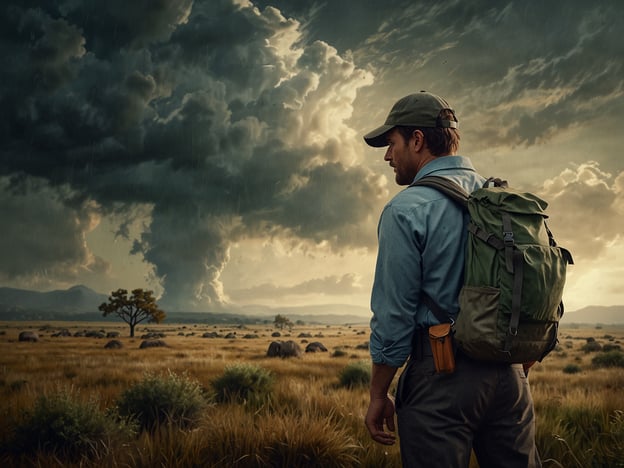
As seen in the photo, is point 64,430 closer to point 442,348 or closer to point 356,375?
point 442,348

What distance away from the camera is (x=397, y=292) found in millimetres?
2520

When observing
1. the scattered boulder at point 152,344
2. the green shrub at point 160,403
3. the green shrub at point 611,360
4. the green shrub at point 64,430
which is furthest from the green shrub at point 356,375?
the scattered boulder at point 152,344

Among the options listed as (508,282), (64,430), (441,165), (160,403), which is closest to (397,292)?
(508,282)

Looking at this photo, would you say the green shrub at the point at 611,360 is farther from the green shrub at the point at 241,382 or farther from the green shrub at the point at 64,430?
the green shrub at the point at 64,430

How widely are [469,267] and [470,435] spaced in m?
0.94

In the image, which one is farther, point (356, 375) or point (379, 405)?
point (356, 375)

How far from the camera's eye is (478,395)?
2.43m

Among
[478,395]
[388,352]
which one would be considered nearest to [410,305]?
[388,352]

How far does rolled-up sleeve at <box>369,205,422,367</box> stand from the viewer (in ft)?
8.18

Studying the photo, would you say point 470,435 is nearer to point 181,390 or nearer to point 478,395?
point 478,395

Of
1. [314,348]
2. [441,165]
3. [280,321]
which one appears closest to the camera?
[441,165]

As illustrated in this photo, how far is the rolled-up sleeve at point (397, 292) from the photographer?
2494mm

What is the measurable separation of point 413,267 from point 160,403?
5.25 meters

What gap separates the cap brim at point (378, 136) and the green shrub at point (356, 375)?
29.9 ft
